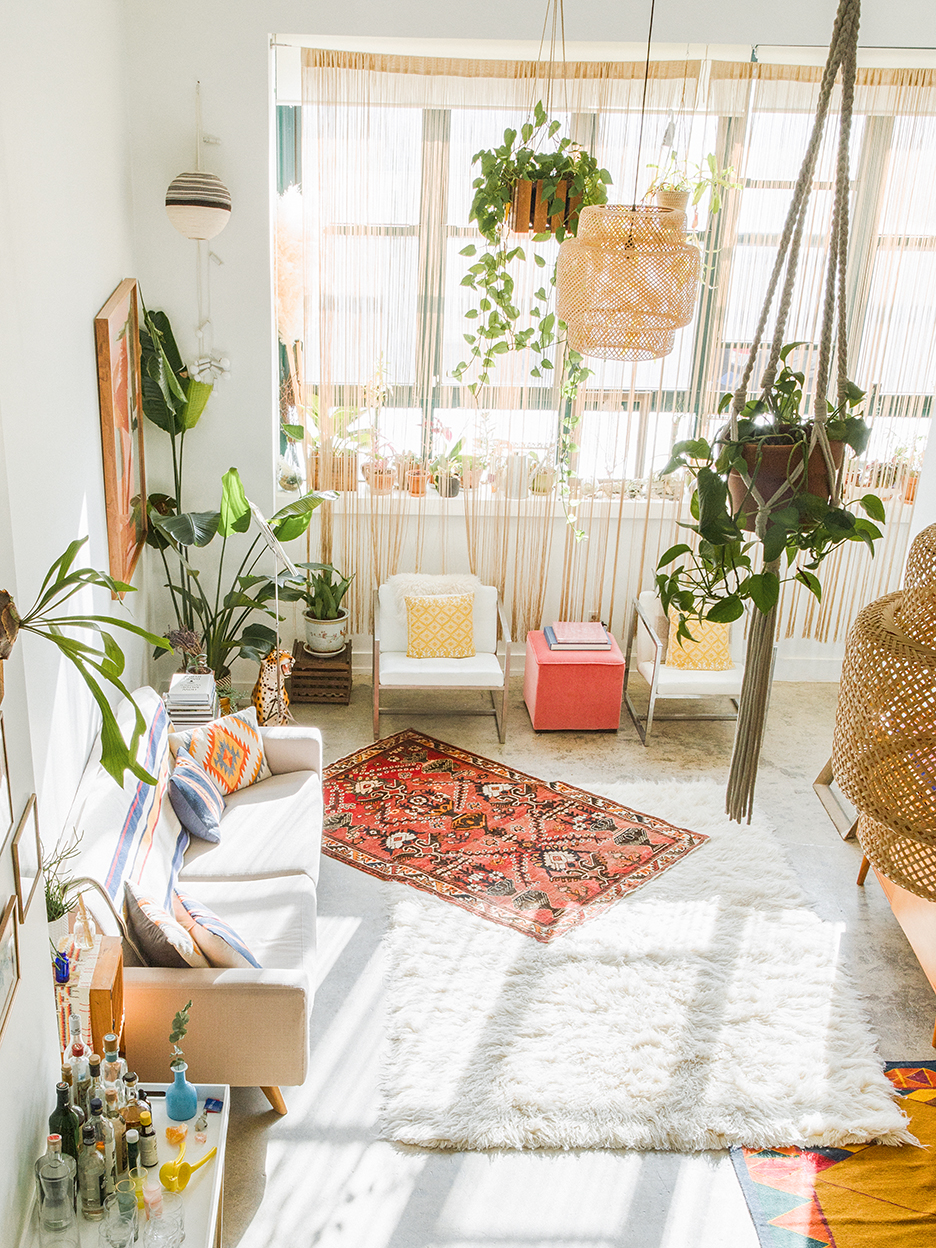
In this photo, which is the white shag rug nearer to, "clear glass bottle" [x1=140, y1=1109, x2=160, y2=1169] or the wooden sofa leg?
the wooden sofa leg

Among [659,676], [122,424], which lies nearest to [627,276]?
[122,424]

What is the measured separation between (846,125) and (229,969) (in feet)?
8.35

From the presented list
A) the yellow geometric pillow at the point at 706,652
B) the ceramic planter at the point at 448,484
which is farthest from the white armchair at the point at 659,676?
the ceramic planter at the point at 448,484

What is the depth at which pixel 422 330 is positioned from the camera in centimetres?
577

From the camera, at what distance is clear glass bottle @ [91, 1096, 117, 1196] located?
2275mm

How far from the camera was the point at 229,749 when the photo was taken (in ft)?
13.6

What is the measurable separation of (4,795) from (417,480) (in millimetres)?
4254

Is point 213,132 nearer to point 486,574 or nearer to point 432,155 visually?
point 432,155

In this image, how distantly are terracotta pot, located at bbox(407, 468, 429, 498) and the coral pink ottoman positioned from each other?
1164 millimetres

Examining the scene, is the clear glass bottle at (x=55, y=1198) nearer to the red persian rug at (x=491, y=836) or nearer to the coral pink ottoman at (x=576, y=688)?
the red persian rug at (x=491, y=836)

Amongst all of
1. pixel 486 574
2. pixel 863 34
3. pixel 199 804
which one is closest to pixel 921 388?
pixel 863 34

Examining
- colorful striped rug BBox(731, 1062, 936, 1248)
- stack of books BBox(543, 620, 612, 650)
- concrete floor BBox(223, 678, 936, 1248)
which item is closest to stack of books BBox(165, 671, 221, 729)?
concrete floor BBox(223, 678, 936, 1248)

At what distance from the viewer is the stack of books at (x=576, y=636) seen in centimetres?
564

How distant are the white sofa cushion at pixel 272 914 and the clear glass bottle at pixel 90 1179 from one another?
2.88ft
